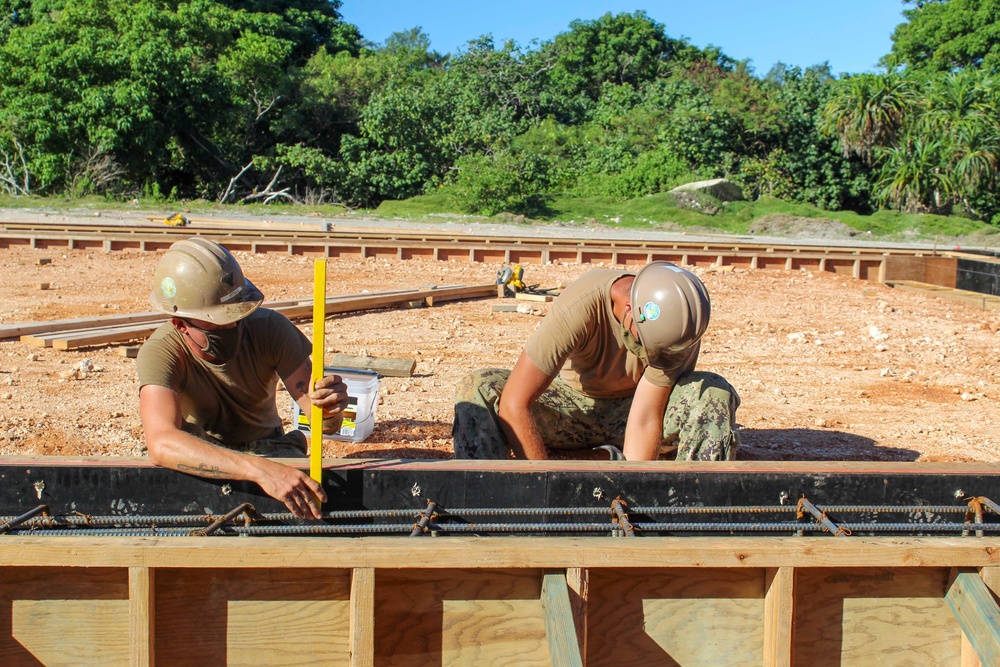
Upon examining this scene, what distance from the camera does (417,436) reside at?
18.4ft

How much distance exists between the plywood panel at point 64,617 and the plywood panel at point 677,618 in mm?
1308

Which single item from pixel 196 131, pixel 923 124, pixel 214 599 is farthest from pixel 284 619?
pixel 923 124

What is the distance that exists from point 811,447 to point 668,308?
7.72ft

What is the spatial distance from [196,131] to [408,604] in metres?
26.3

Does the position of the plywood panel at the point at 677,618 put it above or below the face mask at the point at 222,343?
below

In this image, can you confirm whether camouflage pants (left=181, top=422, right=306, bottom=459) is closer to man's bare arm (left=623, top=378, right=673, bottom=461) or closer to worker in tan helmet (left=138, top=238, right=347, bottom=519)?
worker in tan helmet (left=138, top=238, right=347, bottom=519)

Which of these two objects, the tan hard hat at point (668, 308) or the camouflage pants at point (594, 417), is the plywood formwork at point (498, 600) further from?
the camouflage pants at point (594, 417)

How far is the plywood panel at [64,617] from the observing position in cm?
254

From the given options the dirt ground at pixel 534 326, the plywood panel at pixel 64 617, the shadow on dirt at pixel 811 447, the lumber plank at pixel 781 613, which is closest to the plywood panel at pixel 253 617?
the plywood panel at pixel 64 617

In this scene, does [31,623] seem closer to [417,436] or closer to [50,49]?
[417,436]

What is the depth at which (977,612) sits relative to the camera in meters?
2.53

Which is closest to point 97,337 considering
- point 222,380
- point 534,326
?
point 534,326

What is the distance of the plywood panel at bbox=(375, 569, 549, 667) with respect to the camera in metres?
2.62

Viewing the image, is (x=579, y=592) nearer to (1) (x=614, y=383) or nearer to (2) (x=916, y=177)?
(1) (x=614, y=383)
